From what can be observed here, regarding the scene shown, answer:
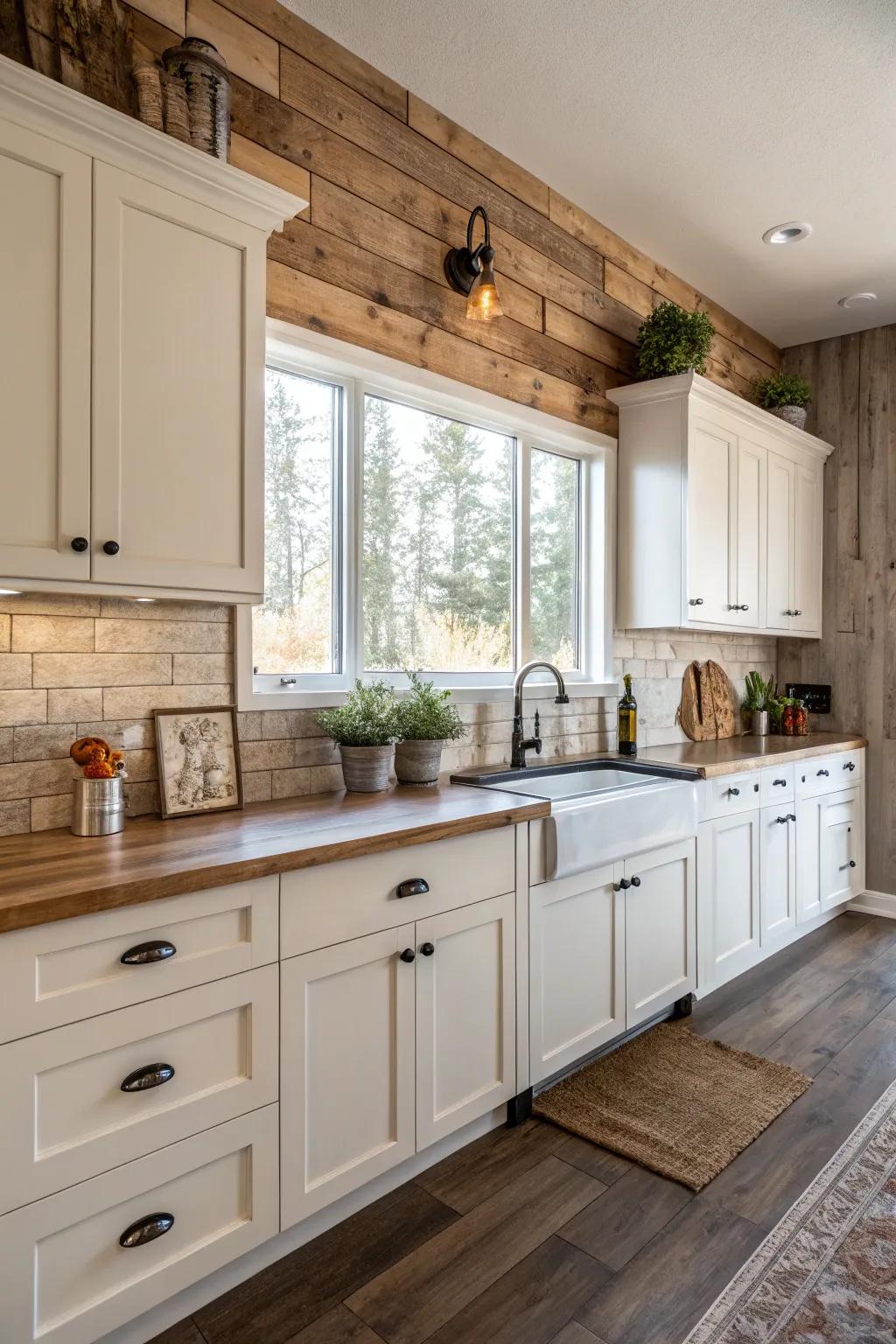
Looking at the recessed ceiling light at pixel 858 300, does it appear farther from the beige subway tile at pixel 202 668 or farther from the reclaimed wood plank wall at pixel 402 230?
the beige subway tile at pixel 202 668

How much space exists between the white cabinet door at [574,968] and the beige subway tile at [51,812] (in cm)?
118

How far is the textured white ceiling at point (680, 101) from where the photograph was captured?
231 centimetres

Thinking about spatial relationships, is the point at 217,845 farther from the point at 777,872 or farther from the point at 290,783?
the point at 777,872

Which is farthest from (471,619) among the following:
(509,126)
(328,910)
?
(509,126)

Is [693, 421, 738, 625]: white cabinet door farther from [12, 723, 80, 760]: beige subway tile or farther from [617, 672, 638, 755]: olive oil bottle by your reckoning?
[12, 723, 80, 760]: beige subway tile

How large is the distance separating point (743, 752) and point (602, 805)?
1.33 meters

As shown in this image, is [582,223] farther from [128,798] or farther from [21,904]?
[21,904]

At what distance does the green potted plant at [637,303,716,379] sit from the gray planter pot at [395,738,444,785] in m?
1.97

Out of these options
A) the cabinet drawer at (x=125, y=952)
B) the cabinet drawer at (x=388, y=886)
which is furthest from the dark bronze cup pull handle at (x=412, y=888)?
the cabinet drawer at (x=125, y=952)

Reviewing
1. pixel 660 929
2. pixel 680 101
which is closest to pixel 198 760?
pixel 660 929

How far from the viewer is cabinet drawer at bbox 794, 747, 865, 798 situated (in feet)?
12.0

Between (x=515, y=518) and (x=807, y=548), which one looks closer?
(x=515, y=518)

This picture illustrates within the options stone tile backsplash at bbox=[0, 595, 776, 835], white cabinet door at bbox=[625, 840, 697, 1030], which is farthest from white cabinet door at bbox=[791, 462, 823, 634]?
stone tile backsplash at bbox=[0, 595, 776, 835]

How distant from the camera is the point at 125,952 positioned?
55.3 inches
